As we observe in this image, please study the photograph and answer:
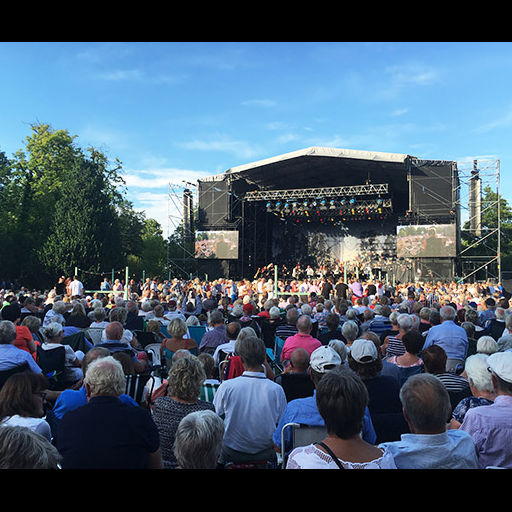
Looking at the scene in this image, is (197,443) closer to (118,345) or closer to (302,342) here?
(118,345)

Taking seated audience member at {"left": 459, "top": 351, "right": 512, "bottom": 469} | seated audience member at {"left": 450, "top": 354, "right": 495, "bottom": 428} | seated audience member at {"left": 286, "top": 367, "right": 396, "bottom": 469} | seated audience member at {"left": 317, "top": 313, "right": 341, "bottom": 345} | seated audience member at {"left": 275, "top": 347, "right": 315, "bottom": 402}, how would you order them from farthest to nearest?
seated audience member at {"left": 317, "top": 313, "right": 341, "bottom": 345}
seated audience member at {"left": 275, "top": 347, "right": 315, "bottom": 402}
seated audience member at {"left": 450, "top": 354, "right": 495, "bottom": 428}
seated audience member at {"left": 459, "top": 351, "right": 512, "bottom": 469}
seated audience member at {"left": 286, "top": 367, "right": 396, "bottom": 469}

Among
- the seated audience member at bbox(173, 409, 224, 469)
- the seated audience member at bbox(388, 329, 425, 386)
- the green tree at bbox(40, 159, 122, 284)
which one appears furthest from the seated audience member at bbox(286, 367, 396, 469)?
the green tree at bbox(40, 159, 122, 284)

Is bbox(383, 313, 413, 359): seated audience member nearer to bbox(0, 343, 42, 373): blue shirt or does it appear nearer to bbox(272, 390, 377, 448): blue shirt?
bbox(272, 390, 377, 448): blue shirt

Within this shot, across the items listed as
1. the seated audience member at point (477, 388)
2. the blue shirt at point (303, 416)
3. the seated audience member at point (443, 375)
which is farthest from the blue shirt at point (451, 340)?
the blue shirt at point (303, 416)

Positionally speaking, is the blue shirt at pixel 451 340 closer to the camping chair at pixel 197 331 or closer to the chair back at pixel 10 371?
the camping chair at pixel 197 331

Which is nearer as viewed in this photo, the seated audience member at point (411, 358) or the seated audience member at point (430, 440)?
the seated audience member at point (430, 440)

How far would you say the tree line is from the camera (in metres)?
28.0

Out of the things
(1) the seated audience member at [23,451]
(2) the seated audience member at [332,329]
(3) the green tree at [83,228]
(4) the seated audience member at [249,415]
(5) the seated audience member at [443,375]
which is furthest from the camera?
(3) the green tree at [83,228]

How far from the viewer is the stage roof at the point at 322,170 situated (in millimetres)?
23609

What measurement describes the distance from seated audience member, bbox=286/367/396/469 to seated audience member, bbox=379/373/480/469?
0.24 m

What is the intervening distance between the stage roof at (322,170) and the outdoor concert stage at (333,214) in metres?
0.05
